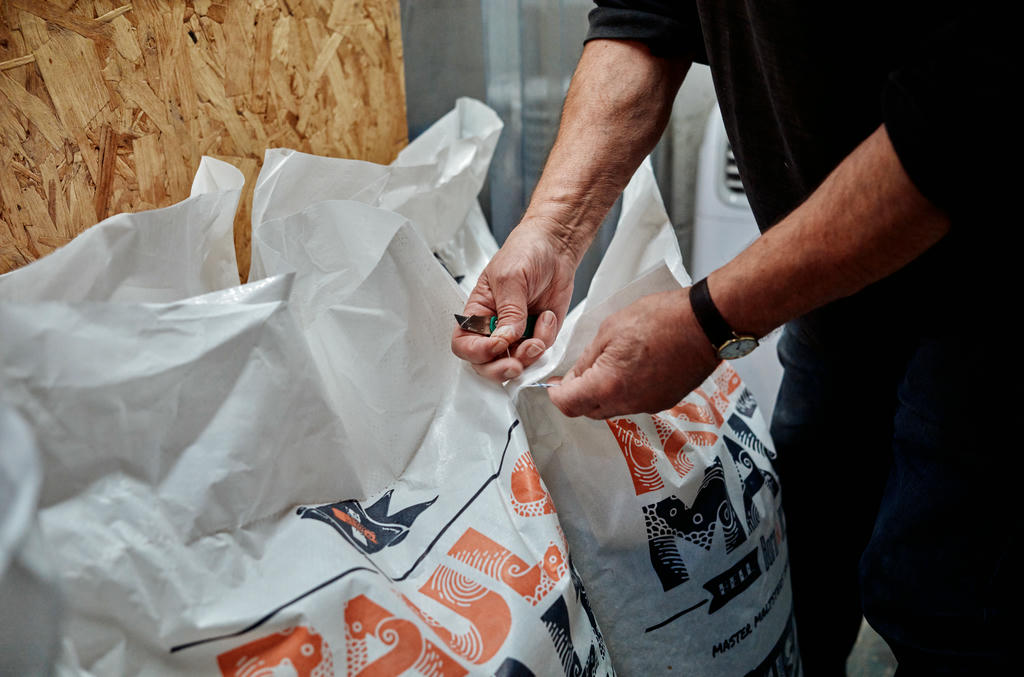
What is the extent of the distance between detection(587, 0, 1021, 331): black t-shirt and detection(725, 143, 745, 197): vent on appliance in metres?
0.36

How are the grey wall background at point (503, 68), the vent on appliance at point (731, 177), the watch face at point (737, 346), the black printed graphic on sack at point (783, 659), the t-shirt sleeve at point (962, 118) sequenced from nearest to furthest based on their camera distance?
the t-shirt sleeve at point (962, 118) → the watch face at point (737, 346) → the black printed graphic on sack at point (783, 659) → the grey wall background at point (503, 68) → the vent on appliance at point (731, 177)

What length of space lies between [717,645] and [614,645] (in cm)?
8

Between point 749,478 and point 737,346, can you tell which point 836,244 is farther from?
Result: point 749,478

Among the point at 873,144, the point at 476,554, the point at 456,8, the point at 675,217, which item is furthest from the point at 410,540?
the point at 675,217

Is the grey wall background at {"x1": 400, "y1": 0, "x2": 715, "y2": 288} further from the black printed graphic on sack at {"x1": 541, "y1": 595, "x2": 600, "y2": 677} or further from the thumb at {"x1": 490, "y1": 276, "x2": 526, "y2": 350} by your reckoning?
the black printed graphic on sack at {"x1": 541, "y1": 595, "x2": 600, "y2": 677}

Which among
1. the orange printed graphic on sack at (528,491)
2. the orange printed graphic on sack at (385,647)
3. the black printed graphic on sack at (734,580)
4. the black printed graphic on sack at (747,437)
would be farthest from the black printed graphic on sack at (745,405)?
Result: the orange printed graphic on sack at (385,647)

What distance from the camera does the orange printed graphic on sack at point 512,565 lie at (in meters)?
0.45

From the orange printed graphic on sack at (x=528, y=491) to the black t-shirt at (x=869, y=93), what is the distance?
0.29 m

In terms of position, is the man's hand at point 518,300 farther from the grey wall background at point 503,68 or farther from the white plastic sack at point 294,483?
the grey wall background at point 503,68

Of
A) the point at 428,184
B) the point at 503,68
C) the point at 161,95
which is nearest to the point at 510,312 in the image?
the point at 428,184

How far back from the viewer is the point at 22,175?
0.51 metres

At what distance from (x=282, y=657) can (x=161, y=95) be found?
1.48ft

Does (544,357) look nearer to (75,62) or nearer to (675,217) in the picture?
(75,62)

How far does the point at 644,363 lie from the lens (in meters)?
0.48
